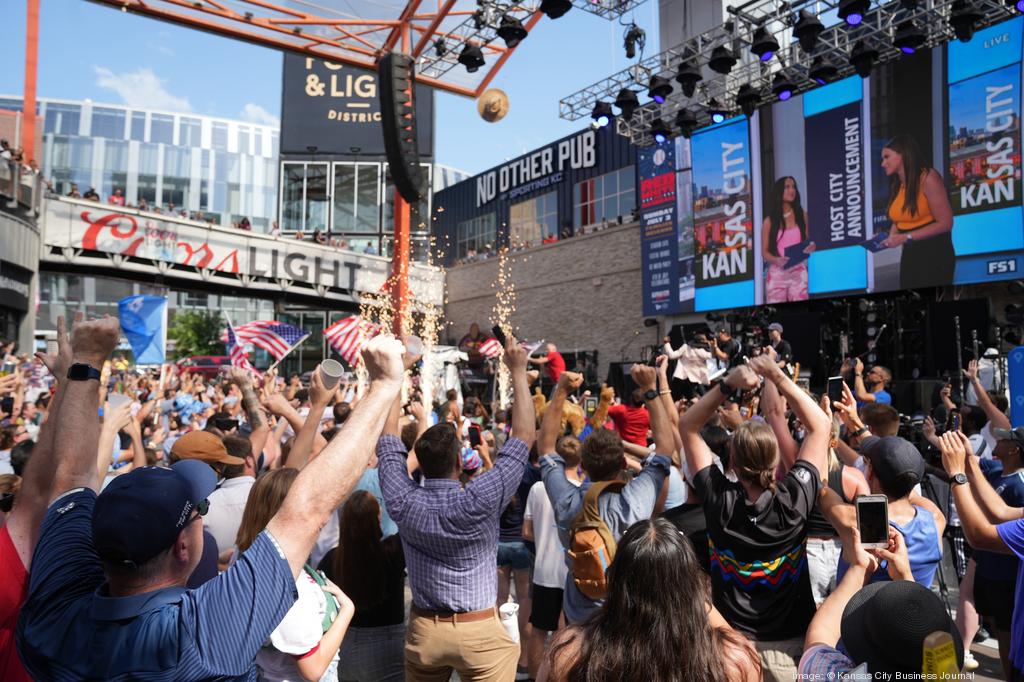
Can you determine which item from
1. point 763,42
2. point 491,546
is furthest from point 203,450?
point 763,42

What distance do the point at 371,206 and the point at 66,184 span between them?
55.3 m

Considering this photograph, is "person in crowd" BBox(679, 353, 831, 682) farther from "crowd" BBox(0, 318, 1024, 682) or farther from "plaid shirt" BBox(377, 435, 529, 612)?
"plaid shirt" BBox(377, 435, 529, 612)

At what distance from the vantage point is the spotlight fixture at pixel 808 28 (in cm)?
1245

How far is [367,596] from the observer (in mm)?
3398

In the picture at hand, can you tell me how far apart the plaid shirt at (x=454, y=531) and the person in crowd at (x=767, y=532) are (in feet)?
3.07

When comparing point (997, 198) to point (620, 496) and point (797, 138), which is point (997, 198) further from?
point (620, 496)

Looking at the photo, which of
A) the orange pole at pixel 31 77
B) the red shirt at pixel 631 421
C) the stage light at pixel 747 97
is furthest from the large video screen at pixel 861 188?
the orange pole at pixel 31 77

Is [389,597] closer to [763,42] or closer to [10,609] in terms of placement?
[10,609]

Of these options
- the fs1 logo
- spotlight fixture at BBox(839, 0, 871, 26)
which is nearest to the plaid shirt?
spotlight fixture at BBox(839, 0, 871, 26)

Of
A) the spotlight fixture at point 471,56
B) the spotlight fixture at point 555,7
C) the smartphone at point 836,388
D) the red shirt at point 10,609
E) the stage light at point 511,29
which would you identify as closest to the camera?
the red shirt at point 10,609

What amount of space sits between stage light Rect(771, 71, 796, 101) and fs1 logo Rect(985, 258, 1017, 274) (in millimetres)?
5611

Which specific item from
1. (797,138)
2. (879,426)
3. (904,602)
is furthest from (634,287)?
(904,602)

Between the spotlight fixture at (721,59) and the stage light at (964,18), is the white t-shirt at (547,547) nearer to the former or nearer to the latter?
the spotlight fixture at (721,59)

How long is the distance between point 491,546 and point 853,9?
37.6ft
